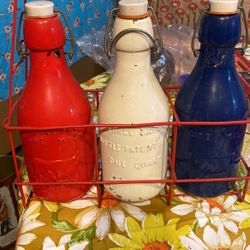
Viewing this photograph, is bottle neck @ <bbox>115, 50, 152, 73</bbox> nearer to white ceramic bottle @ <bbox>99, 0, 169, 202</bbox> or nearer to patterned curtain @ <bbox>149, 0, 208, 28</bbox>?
white ceramic bottle @ <bbox>99, 0, 169, 202</bbox>

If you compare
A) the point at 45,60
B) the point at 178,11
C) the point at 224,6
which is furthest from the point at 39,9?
the point at 178,11

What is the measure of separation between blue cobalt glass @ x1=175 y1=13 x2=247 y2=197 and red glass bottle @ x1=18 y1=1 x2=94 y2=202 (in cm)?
11

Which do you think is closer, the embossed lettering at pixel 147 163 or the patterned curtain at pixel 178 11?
the embossed lettering at pixel 147 163

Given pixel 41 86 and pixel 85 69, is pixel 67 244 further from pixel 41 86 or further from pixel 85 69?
pixel 85 69

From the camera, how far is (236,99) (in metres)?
0.38

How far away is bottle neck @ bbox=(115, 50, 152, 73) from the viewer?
353mm

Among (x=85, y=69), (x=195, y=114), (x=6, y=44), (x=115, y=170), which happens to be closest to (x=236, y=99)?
(x=195, y=114)

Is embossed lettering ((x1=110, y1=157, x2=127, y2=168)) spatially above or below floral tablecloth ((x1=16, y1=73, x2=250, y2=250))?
above

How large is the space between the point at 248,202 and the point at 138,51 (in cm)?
24

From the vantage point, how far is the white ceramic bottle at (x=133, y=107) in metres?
0.34

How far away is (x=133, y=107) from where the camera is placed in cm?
36

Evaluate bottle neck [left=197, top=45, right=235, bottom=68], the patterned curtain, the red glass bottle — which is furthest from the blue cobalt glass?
the patterned curtain

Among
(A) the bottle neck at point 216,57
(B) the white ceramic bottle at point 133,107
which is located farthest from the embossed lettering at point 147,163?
(A) the bottle neck at point 216,57

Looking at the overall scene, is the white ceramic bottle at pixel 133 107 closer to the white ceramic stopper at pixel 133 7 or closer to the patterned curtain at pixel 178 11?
the white ceramic stopper at pixel 133 7
